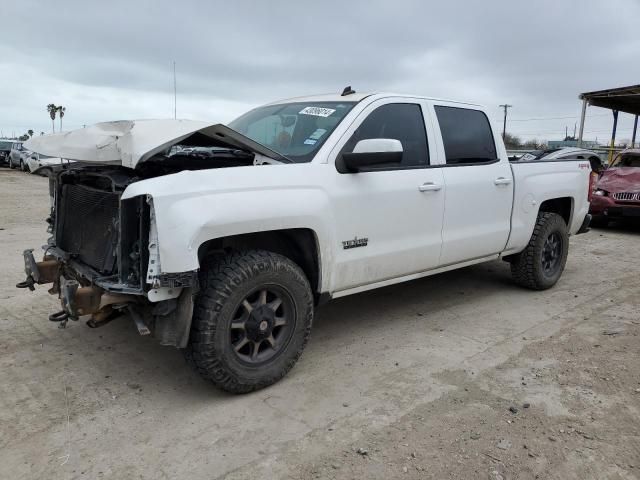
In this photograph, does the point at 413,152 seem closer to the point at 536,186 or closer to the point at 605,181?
the point at 536,186

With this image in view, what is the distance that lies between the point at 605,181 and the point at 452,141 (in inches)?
308

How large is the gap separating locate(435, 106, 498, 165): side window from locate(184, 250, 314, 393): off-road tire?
1.98m

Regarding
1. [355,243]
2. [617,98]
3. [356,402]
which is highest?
[617,98]

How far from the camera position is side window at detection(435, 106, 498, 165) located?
4.66 meters

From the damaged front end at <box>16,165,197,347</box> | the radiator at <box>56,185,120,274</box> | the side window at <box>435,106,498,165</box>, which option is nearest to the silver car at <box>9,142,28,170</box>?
the radiator at <box>56,185,120,274</box>

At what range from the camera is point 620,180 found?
10.7 metres

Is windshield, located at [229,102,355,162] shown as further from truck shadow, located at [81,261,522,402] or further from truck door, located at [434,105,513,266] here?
truck shadow, located at [81,261,522,402]

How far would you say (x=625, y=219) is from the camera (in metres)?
10.4

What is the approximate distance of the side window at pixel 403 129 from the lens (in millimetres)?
4078

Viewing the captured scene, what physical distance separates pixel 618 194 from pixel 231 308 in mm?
9677

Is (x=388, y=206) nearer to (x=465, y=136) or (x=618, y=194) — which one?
(x=465, y=136)

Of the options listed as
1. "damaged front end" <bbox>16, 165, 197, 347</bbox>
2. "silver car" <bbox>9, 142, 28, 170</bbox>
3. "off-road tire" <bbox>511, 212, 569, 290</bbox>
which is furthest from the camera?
"silver car" <bbox>9, 142, 28, 170</bbox>

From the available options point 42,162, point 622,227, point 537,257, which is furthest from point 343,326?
point 622,227

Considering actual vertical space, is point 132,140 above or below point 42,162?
above
